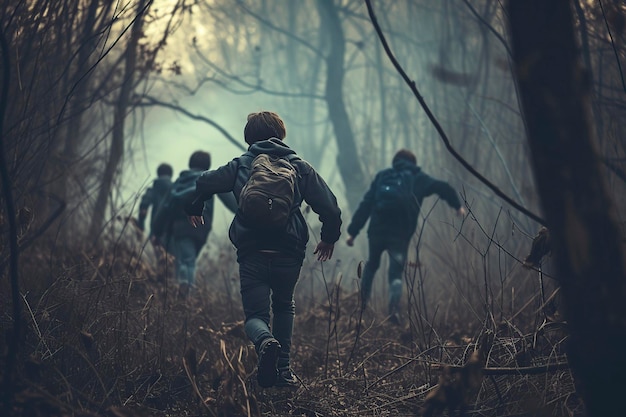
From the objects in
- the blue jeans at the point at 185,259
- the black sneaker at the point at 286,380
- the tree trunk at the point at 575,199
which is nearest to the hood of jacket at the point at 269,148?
the black sneaker at the point at 286,380

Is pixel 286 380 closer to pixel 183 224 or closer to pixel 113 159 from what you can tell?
pixel 183 224

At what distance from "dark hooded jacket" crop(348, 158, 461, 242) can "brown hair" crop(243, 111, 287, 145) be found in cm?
219

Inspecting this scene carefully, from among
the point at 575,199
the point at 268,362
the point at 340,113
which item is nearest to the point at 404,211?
the point at 268,362

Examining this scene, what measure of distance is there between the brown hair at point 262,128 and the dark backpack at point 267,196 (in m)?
0.34

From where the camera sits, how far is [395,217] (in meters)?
5.15

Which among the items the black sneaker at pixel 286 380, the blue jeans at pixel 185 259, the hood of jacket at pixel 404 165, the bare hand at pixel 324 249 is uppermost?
the hood of jacket at pixel 404 165

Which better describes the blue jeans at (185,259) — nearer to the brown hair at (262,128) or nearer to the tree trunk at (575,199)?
the brown hair at (262,128)

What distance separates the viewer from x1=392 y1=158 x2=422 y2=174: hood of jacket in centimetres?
527

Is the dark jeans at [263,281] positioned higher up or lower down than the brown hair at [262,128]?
lower down

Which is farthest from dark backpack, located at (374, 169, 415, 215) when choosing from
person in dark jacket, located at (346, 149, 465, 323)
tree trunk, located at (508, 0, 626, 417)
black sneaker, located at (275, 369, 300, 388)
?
tree trunk, located at (508, 0, 626, 417)

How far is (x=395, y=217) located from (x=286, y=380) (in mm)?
2589

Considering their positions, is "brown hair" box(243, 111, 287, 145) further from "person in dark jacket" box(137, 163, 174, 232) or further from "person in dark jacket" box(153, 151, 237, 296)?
"person in dark jacket" box(137, 163, 174, 232)

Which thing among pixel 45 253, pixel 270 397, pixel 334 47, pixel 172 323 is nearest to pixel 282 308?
pixel 270 397

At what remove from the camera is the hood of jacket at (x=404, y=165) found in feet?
17.3
